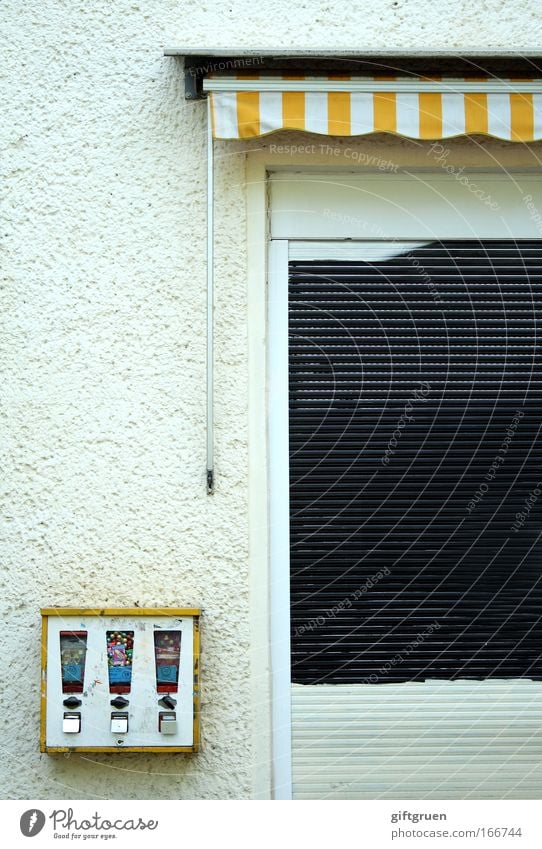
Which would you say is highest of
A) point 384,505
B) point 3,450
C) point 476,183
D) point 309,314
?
point 476,183

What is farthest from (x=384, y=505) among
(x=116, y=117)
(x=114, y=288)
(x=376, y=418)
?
(x=116, y=117)

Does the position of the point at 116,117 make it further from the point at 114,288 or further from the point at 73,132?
the point at 114,288

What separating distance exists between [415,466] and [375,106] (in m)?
1.54

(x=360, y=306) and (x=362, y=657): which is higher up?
(x=360, y=306)

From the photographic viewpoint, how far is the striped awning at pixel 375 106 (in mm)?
3568

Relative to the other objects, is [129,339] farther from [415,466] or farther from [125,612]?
[415,466]

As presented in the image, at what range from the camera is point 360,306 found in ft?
12.9

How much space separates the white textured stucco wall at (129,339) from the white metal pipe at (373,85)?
11.9 inches

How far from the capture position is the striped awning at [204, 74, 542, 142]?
357 cm

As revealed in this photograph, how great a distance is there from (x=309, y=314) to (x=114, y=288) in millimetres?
869
